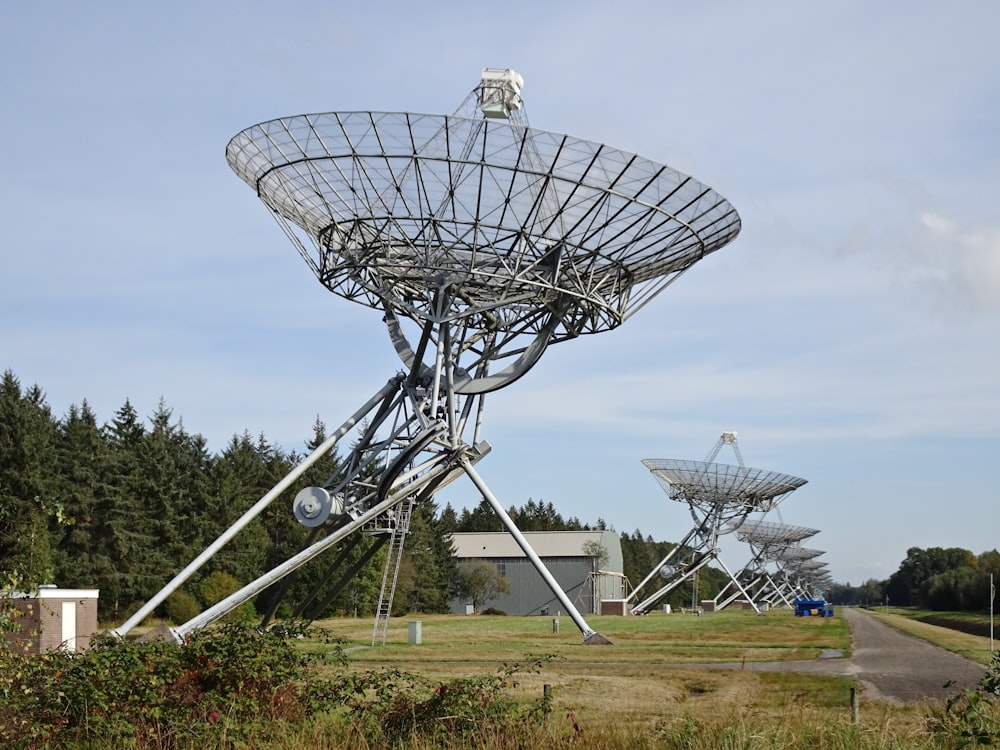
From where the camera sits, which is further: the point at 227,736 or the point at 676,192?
the point at 676,192

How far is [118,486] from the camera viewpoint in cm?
5912

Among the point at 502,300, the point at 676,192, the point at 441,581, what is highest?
the point at 676,192

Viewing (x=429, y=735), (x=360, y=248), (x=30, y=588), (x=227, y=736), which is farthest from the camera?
(x=360, y=248)

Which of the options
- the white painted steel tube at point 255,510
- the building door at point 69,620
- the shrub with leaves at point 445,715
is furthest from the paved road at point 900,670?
the building door at point 69,620

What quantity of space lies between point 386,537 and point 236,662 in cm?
1821

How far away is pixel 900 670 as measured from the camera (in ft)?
91.8

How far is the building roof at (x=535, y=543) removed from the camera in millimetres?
97875

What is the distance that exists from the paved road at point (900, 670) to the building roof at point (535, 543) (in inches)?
2299

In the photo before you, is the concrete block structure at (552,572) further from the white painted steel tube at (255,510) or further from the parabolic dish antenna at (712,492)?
the white painted steel tube at (255,510)

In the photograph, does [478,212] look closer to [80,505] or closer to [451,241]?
[451,241]

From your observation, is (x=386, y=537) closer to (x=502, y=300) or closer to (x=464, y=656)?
(x=464, y=656)

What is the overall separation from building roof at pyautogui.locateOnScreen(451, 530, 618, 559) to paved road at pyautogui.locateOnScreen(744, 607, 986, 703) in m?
58.4

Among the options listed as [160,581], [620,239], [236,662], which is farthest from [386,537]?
[160,581]

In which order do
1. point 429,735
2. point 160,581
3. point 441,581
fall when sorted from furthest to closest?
1. point 441,581
2. point 160,581
3. point 429,735
